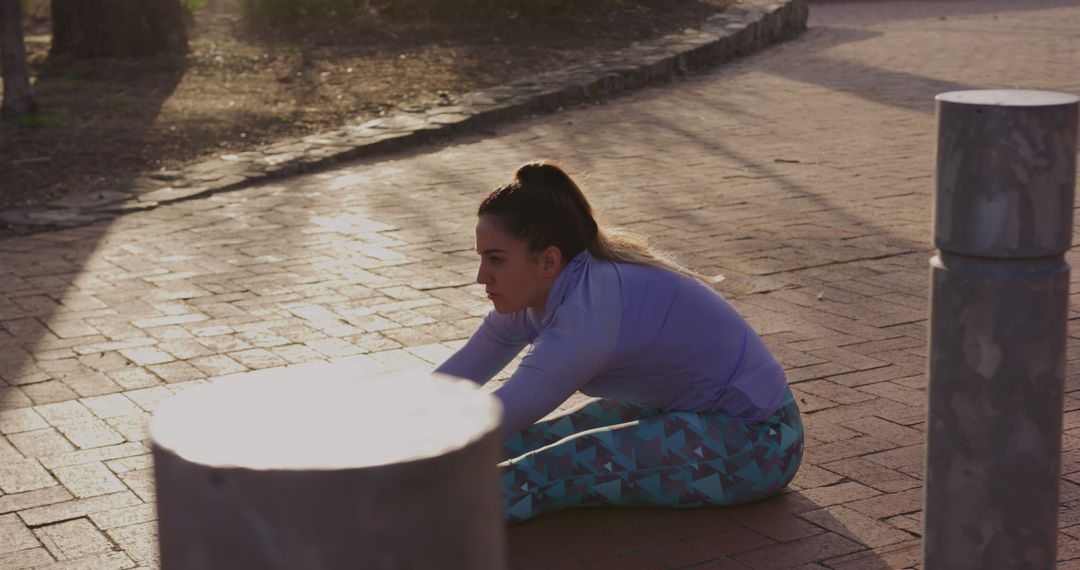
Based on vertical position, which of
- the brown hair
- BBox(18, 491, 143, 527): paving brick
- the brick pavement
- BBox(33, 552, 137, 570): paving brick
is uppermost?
the brown hair

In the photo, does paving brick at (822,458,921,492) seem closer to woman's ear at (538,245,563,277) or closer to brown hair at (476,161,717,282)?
brown hair at (476,161,717,282)

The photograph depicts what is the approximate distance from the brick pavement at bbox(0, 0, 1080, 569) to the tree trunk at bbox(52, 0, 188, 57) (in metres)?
4.89

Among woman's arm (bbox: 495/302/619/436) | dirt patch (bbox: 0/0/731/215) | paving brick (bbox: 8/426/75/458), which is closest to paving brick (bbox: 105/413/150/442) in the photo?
paving brick (bbox: 8/426/75/458)

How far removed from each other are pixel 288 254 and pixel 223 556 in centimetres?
570

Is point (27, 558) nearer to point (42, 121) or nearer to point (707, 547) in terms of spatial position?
point (707, 547)

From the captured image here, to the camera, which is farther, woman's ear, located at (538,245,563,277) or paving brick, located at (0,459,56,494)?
paving brick, located at (0,459,56,494)

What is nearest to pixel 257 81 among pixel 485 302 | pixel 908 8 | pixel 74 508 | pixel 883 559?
pixel 485 302

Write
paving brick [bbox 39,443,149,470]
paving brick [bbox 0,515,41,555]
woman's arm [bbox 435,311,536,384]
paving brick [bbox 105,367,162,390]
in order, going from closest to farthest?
1. paving brick [bbox 0,515,41,555]
2. woman's arm [bbox 435,311,536,384]
3. paving brick [bbox 39,443,149,470]
4. paving brick [bbox 105,367,162,390]

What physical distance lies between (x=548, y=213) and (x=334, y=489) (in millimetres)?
2097

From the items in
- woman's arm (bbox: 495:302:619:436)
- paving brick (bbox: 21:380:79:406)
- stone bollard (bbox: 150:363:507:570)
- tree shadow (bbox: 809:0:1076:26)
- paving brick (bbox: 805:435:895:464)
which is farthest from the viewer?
tree shadow (bbox: 809:0:1076:26)

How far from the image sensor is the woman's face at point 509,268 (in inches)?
143

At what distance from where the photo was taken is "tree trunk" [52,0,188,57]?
13.9 metres

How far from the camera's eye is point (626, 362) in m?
3.76

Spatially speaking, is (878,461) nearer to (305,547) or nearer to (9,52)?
(305,547)
